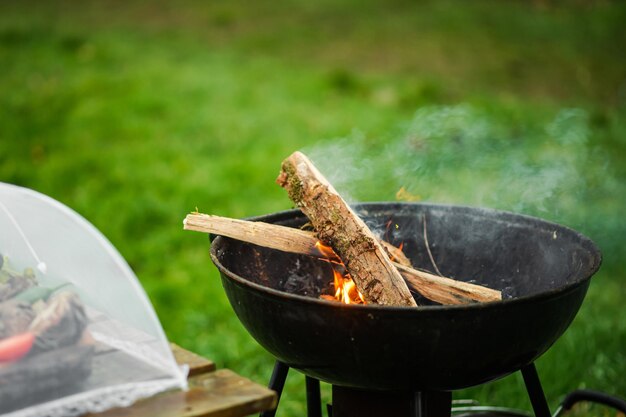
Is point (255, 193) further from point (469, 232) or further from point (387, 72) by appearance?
point (387, 72)

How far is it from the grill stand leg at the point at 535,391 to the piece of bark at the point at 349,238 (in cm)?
41

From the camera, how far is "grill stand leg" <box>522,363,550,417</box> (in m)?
2.08

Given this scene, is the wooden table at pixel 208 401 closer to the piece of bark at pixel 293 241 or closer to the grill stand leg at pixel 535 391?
the piece of bark at pixel 293 241

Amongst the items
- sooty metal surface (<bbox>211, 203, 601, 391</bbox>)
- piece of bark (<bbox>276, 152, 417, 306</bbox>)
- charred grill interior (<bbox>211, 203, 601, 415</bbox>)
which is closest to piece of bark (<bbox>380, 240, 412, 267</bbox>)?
charred grill interior (<bbox>211, 203, 601, 415</bbox>)

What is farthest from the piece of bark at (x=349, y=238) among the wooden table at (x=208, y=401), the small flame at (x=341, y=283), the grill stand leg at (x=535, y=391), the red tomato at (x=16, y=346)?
the red tomato at (x=16, y=346)

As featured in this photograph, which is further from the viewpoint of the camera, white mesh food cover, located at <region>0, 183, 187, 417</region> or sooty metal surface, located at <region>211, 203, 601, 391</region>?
sooty metal surface, located at <region>211, 203, 601, 391</region>

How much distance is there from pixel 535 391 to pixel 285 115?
502 centimetres

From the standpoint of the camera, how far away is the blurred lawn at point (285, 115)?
159 inches

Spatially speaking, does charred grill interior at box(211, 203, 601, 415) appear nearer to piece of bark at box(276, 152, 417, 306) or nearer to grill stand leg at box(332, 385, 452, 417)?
grill stand leg at box(332, 385, 452, 417)

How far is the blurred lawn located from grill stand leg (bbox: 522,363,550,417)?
108 cm

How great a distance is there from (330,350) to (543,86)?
25.6 ft

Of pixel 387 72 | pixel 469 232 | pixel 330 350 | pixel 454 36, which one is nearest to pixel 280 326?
pixel 330 350

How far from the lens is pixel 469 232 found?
96.4 inches

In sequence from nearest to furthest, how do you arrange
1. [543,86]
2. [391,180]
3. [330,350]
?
[330,350] < [391,180] < [543,86]
